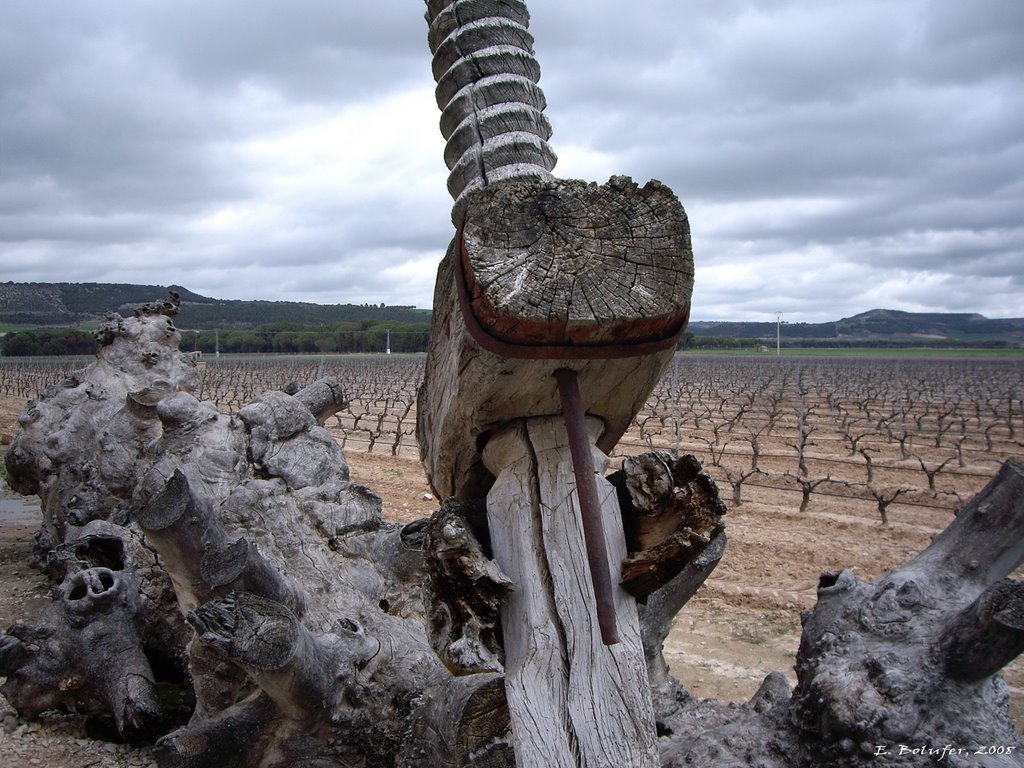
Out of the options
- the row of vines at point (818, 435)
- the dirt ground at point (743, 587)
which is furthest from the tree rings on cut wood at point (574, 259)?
the row of vines at point (818, 435)

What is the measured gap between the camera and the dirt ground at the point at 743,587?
3369mm

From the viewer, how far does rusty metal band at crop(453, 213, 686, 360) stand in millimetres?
1531

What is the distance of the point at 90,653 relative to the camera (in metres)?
3.45

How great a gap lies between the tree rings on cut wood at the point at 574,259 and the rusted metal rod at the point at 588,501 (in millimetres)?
147

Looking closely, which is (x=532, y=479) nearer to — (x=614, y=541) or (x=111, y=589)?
(x=614, y=541)

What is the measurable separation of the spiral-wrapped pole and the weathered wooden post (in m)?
0.01

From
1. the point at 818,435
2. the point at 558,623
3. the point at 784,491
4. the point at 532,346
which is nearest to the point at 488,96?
the point at 532,346

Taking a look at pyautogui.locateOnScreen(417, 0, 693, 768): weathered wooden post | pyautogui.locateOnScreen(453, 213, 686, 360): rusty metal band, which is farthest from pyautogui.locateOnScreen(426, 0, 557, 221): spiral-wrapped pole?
pyautogui.locateOnScreen(453, 213, 686, 360): rusty metal band

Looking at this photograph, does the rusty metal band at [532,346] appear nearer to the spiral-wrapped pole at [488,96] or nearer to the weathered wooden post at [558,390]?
the weathered wooden post at [558,390]

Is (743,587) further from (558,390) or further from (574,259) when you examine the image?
(574,259)

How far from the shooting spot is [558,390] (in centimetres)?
171

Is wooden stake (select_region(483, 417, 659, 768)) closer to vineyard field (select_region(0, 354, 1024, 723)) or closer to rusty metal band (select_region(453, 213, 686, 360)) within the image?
rusty metal band (select_region(453, 213, 686, 360))

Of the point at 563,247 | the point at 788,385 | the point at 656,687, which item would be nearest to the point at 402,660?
the point at 656,687

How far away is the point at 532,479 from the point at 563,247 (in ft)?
1.93
